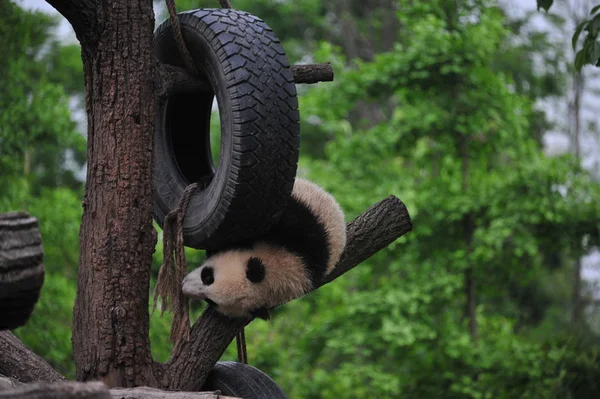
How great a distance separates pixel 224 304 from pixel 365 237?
81cm

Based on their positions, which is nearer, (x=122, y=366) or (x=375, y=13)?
(x=122, y=366)

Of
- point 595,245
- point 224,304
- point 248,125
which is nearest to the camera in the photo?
point 248,125

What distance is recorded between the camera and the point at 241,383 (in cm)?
314

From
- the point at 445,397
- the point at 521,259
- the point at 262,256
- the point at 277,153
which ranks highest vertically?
the point at 277,153

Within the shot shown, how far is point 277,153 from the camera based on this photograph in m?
2.72

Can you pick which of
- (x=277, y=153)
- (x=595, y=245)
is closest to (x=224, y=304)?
(x=277, y=153)

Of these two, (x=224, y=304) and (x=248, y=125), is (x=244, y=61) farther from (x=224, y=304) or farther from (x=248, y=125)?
(x=224, y=304)

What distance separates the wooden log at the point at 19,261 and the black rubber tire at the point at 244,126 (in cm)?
105

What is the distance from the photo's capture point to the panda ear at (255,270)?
9.48 feet

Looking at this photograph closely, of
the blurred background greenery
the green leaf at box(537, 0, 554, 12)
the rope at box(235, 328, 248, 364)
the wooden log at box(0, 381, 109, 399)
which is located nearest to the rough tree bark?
the rope at box(235, 328, 248, 364)

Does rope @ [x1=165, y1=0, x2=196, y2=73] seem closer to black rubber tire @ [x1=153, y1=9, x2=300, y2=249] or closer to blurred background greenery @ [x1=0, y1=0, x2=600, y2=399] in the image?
black rubber tire @ [x1=153, y1=9, x2=300, y2=249]

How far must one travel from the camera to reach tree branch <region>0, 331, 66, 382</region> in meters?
2.92

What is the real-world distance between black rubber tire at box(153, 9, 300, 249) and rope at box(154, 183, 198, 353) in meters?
0.04

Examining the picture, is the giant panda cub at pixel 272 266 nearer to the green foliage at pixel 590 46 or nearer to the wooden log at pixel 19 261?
the wooden log at pixel 19 261
